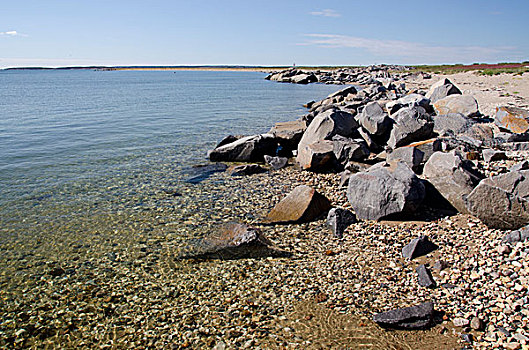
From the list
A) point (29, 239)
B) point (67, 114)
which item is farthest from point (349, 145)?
point (67, 114)

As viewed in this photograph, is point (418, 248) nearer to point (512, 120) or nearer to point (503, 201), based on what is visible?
point (503, 201)

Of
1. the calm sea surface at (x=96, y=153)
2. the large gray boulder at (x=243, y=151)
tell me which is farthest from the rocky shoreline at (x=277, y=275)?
the large gray boulder at (x=243, y=151)

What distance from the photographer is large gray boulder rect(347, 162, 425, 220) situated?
884cm

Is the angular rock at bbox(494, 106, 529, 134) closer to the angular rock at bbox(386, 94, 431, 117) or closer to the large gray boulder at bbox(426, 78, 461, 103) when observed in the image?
the angular rock at bbox(386, 94, 431, 117)

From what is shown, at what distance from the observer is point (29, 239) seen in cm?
895

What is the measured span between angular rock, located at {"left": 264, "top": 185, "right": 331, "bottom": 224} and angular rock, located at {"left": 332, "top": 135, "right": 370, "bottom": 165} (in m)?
4.08

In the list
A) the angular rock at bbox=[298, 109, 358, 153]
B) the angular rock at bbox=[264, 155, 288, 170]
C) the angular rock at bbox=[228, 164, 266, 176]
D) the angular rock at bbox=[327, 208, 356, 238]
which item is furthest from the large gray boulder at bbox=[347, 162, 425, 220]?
the angular rock at bbox=[298, 109, 358, 153]

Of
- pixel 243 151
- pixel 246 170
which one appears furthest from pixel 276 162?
pixel 243 151

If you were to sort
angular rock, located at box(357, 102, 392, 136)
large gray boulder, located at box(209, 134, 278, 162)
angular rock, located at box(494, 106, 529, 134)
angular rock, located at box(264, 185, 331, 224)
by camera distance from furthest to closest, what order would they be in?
1. large gray boulder, located at box(209, 134, 278, 162)
2. angular rock, located at box(357, 102, 392, 136)
3. angular rock, located at box(494, 106, 529, 134)
4. angular rock, located at box(264, 185, 331, 224)

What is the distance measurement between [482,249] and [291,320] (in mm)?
4193

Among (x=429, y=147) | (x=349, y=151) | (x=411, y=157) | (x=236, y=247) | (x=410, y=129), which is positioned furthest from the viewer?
(x=410, y=129)

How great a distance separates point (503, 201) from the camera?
7516 millimetres

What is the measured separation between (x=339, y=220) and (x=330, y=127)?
22.8 ft

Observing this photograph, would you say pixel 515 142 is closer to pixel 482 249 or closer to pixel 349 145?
pixel 349 145
